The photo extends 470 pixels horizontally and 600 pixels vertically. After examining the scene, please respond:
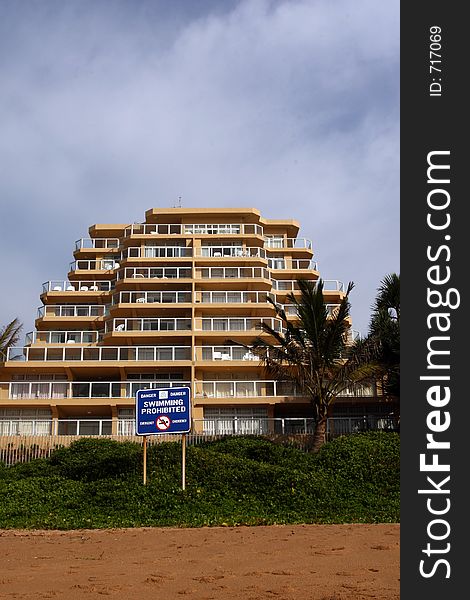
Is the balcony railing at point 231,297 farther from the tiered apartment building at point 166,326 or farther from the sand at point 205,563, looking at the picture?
the sand at point 205,563

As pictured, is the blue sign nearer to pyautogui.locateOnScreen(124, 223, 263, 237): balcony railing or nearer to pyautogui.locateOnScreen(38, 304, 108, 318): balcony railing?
pyautogui.locateOnScreen(38, 304, 108, 318): balcony railing

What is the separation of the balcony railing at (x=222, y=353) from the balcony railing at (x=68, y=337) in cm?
678

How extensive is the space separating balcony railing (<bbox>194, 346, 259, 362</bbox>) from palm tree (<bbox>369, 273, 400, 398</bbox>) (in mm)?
9497

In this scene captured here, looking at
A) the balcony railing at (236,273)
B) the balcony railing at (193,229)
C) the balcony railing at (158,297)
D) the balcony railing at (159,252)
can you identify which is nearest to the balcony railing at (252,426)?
the balcony railing at (158,297)

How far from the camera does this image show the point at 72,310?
147 ft

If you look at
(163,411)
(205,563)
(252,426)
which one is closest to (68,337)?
(252,426)

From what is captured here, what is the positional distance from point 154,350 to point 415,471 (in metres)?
35.0

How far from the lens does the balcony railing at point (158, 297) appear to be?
142 feet

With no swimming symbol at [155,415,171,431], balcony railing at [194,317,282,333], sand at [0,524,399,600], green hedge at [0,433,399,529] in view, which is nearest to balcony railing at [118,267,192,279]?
balcony railing at [194,317,282,333]

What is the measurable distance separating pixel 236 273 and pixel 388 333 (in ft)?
52.7

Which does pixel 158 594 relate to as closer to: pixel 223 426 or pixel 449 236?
pixel 449 236

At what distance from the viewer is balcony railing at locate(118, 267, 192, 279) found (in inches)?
1747

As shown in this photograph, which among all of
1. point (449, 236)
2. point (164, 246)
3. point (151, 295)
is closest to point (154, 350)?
point (151, 295)

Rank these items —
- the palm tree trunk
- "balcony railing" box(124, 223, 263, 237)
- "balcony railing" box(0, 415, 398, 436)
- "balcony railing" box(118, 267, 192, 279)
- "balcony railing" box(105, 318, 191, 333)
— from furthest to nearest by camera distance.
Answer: "balcony railing" box(124, 223, 263, 237), "balcony railing" box(118, 267, 192, 279), "balcony railing" box(105, 318, 191, 333), "balcony railing" box(0, 415, 398, 436), the palm tree trunk
